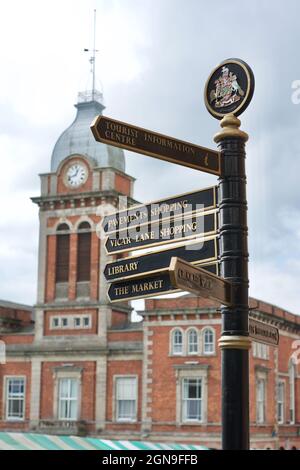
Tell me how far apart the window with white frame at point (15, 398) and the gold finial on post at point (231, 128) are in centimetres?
3863

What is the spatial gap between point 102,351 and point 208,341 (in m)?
6.15

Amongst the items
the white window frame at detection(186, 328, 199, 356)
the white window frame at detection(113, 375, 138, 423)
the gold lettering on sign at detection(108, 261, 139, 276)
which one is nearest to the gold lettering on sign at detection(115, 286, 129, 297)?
the gold lettering on sign at detection(108, 261, 139, 276)

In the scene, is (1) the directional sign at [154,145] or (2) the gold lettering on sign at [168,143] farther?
(2) the gold lettering on sign at [168,143]

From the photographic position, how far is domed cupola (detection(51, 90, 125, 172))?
4366 cm

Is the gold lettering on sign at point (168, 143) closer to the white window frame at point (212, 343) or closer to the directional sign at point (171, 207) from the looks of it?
the directional sign at point (171, 207)

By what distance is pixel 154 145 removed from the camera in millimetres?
4973

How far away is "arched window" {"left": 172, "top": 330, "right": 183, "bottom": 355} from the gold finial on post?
33654mm

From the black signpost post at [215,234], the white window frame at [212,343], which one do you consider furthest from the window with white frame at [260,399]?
the black signpost post at [215,234]

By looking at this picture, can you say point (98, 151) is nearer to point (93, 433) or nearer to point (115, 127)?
point (93, 433)

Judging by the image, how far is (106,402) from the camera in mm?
40500

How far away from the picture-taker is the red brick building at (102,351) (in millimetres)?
38156

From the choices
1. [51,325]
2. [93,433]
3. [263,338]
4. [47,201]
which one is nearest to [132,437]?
[93,433]

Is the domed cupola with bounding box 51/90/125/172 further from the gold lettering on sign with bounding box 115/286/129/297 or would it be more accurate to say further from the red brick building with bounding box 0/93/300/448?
the gold lettering on sign with bounding box 115/286/129/297

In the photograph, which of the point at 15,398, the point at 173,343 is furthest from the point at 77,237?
the point at 15,398
